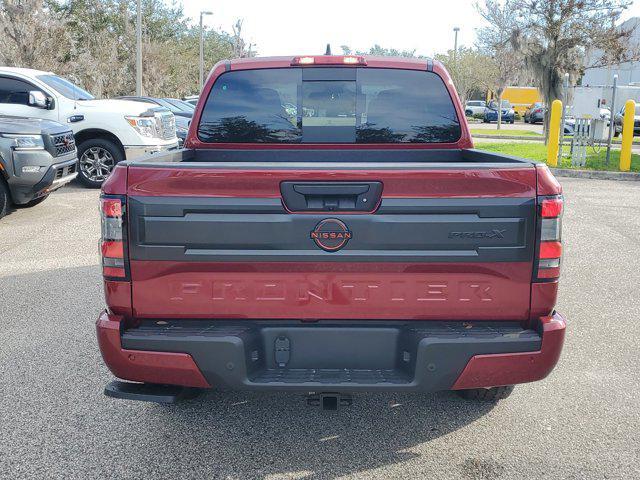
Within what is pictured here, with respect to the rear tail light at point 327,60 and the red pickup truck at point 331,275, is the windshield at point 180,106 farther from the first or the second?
the red pickup truck at point 331,275

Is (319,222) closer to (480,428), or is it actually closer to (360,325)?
(360,325)

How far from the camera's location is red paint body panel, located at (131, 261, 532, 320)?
121 inches

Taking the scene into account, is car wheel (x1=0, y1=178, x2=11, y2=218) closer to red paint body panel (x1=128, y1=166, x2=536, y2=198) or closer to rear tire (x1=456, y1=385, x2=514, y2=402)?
red paint body panel (x1=128, y1=166, x2=536, y2=198)

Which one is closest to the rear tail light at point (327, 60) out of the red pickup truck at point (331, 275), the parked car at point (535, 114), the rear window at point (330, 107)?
the rear window at point (330, 107)

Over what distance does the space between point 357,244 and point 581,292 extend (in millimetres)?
4338

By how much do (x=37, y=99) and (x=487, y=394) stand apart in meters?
9.69

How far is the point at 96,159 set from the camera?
1284 cm

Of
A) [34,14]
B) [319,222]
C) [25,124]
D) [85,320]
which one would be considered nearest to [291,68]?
[319,222]

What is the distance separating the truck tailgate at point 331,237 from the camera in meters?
3.03

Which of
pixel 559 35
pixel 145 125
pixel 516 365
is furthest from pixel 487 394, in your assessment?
pixel 559 35

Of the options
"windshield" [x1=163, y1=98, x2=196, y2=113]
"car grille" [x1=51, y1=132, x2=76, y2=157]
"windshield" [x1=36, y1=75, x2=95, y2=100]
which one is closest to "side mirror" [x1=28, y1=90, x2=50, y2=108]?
"windshield" [x1=36, y1=75, x2=95, y2=100]

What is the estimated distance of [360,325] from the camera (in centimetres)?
318

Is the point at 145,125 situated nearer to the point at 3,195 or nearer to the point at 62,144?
the point at 62,144

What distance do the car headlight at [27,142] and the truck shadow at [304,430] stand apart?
253 inches
